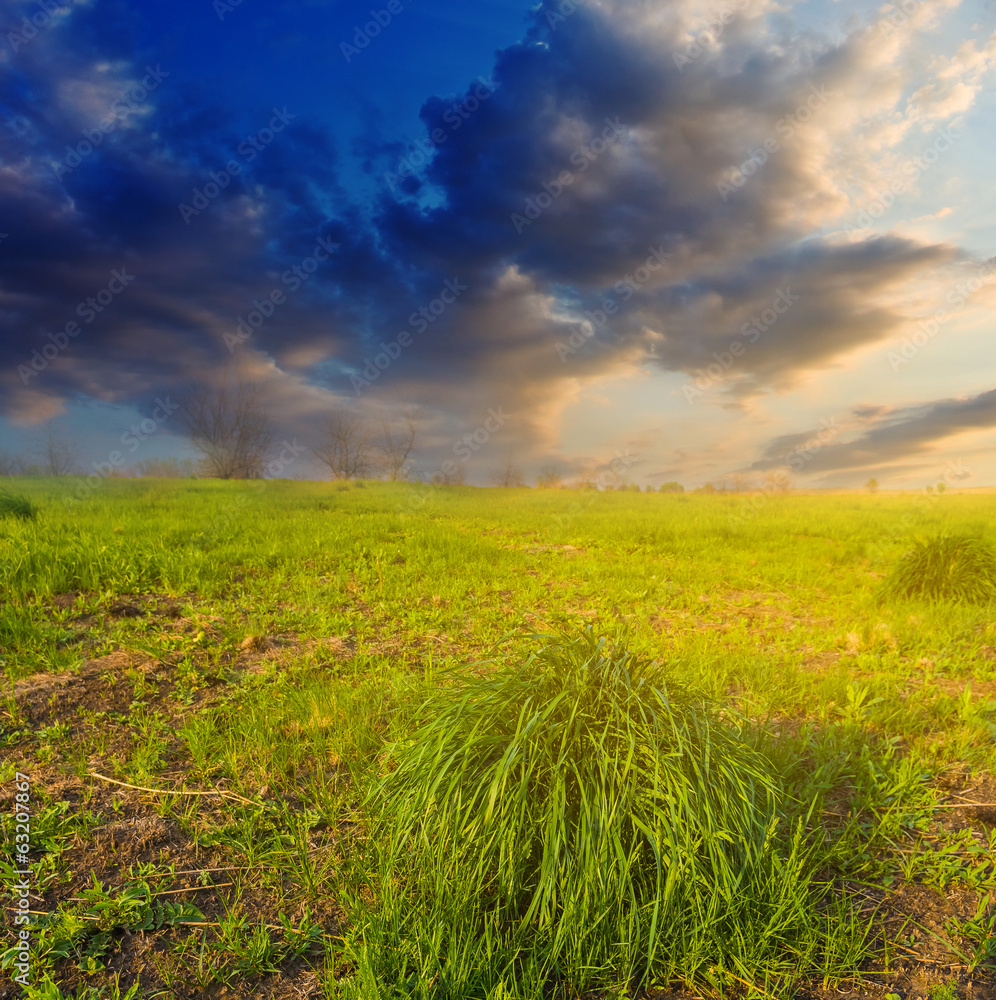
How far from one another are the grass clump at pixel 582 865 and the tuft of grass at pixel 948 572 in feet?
23.7

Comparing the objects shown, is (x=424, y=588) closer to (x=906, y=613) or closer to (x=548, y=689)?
(x=548, y=689)

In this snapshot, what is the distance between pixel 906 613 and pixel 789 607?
149 centimetres

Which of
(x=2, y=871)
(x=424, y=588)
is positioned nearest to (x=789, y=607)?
(x=424, y=588)

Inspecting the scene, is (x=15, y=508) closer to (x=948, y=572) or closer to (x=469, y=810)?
(x=469, y=810)

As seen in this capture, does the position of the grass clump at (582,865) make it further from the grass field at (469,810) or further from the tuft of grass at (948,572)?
the tuft of grass at (948,572)

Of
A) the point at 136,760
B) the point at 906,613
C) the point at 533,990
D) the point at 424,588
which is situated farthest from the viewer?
the point at 424,588

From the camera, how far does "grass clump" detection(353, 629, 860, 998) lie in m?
2.21

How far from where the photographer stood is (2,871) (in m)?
2.75

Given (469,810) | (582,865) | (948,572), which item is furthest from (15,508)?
(948,572)

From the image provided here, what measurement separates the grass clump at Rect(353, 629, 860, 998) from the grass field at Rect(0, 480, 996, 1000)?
0.02 meters

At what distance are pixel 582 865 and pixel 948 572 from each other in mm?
8540

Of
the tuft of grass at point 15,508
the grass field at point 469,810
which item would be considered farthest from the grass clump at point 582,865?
the tuft of grass at point 15,508

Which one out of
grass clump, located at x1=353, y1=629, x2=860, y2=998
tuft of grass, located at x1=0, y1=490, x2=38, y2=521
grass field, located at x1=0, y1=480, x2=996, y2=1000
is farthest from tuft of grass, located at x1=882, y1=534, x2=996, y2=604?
tuft of grass, located at x1=0, y1=490, x2=38, y2=521

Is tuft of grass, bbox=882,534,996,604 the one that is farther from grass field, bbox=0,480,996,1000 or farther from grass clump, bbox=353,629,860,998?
grass clump, bbox=353,629,860,998
